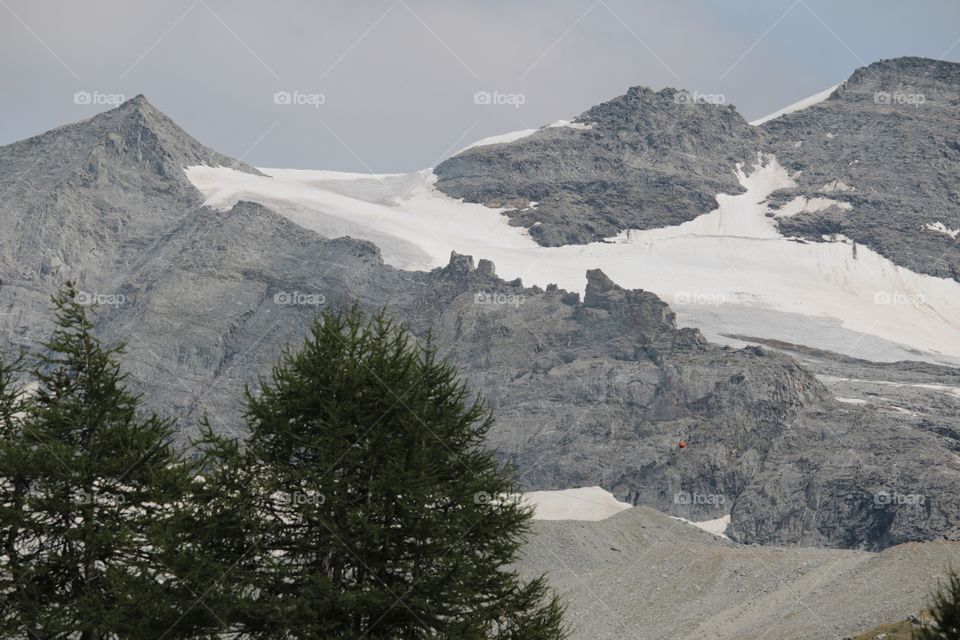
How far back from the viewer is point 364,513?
853 inches

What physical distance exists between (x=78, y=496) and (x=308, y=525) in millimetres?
5407

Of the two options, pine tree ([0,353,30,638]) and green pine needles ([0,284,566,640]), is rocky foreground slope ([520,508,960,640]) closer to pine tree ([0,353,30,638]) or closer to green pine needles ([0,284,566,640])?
green pine needles ([0,284,566,640])

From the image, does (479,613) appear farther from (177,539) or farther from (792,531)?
(792,531)

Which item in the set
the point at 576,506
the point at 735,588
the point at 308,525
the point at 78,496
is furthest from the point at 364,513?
the point at 576,506

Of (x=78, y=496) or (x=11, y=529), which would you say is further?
(x=78, y=496)

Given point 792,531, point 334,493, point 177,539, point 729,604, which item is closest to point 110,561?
point 177,539

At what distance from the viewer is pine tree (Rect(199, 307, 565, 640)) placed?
21.4 m

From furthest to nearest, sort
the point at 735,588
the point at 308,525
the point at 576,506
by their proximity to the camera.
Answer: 1. the point at 576,506
2. the point at 735,588
3. the point at 308,525

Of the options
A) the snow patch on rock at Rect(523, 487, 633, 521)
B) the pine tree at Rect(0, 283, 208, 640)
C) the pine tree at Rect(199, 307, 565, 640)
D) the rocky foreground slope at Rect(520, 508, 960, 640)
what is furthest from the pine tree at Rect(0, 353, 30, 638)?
the snow patch on rock at Rect(523, 487, 633, 521)

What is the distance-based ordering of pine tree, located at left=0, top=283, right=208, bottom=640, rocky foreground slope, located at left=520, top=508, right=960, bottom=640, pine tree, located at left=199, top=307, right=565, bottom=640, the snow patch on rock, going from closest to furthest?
pine tree, located at left=199, top=307, right=565, bottom=640
pine tree, located at left=0, top=283, right=208, bottom=640
rocky foreground slope, located at left=520, top=508, right=960, bottom=640
the snow patch on rock

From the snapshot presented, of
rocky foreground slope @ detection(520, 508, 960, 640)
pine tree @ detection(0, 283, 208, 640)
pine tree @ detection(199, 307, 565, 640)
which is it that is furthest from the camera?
rocky foreground slope @ detection(520, 508, 960, 640)

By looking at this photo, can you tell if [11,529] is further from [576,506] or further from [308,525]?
[576,506]

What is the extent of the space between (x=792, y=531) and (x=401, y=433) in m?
164

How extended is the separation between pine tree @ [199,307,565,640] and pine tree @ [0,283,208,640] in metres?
2.09
